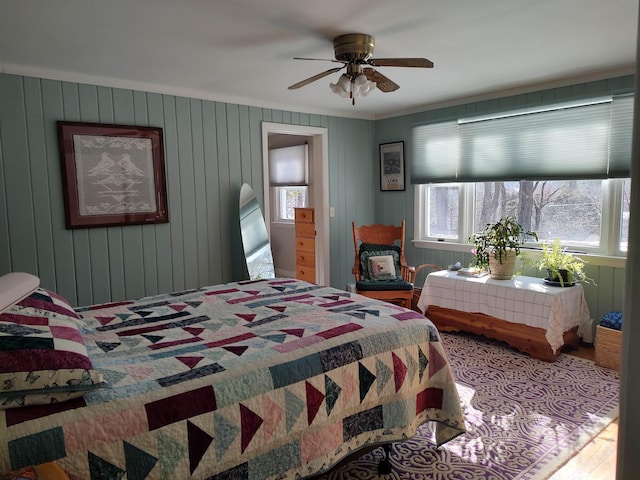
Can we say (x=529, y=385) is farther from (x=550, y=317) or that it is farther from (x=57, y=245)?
(x=57, y=245)

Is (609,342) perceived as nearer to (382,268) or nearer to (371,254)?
(382,268)

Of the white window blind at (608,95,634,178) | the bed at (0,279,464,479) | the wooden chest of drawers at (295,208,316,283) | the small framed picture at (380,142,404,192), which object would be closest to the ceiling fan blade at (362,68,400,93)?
the bed at (0,279,464,479)

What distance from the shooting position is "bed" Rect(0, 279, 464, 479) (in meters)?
1.34

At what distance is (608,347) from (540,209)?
4.48 feet

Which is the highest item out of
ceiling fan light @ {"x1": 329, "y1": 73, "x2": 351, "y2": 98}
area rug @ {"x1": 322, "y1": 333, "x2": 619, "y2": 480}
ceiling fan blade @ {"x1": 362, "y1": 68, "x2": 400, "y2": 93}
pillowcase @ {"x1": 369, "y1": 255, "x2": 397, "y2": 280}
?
ceiling fan blade @ {"x1": 362, "y1": 68, "x2": 400, "y2": 93}

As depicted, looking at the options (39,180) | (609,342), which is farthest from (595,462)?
(39,180)

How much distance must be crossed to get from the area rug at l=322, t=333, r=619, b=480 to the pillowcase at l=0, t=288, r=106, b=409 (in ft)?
4.23

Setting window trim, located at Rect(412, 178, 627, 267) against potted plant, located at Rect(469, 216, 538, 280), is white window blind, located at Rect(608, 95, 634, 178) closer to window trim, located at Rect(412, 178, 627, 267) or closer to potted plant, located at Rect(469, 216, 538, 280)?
window trim, located at Rect(412, 178, 627, 267)

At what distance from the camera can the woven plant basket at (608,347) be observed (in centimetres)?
333

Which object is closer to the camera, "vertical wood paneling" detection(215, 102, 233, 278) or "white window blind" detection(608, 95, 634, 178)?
"white window blind" detection(608, 95, 634, 178)

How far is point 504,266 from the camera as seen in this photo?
13.1ft

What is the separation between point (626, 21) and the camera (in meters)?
2.52

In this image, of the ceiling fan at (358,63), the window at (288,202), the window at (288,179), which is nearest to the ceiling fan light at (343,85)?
the ceiling fan at (358,63)

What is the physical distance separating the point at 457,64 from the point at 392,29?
944 millimetres
